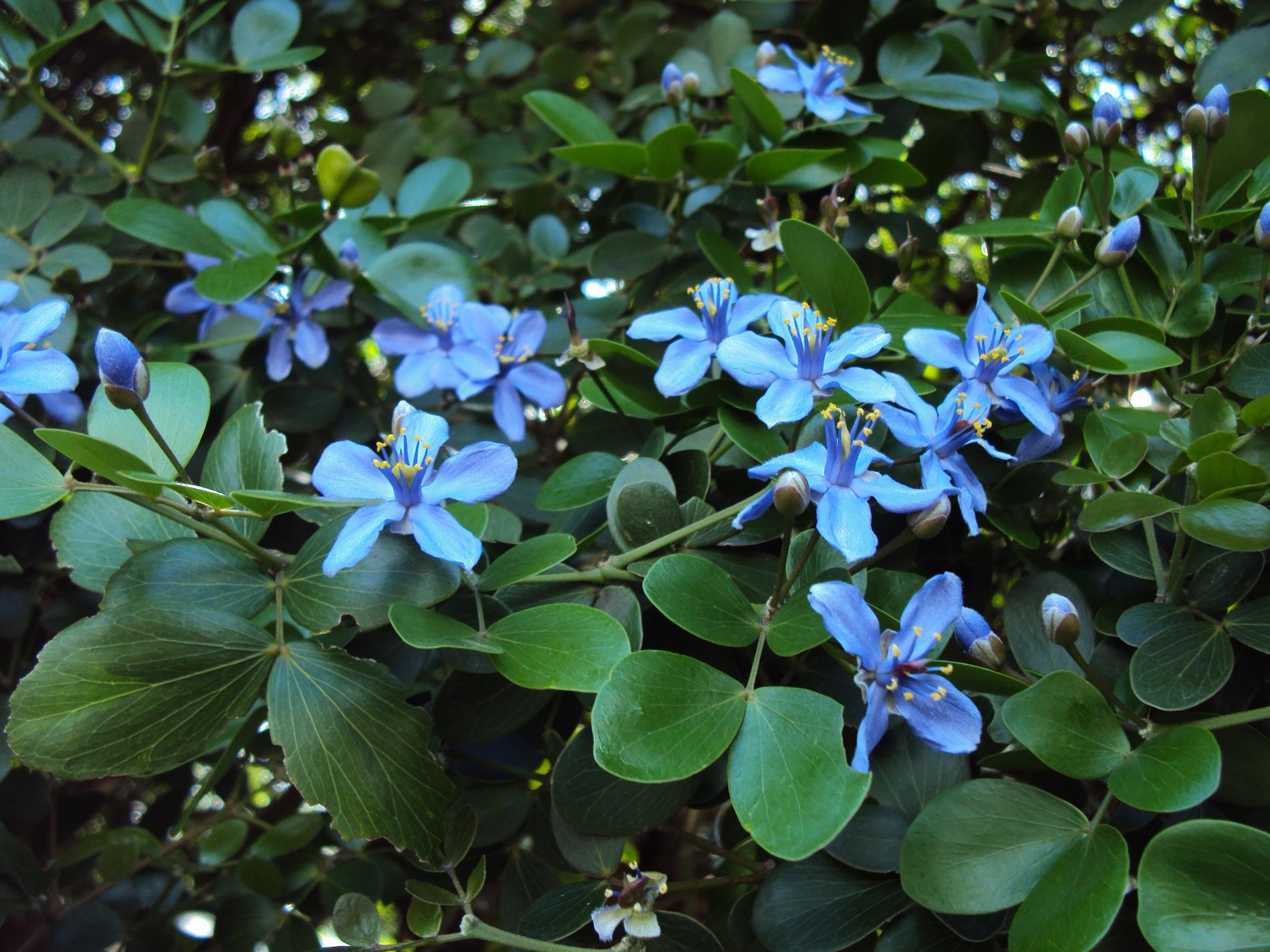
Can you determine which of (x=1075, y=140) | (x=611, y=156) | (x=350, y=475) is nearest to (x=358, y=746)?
(x=350, y=475)

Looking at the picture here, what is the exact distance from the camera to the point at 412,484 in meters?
0.79

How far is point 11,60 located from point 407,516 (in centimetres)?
116

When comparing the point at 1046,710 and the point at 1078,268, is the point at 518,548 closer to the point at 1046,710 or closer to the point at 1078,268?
the point at 1046,710

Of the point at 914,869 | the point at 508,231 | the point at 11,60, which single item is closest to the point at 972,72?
the point at 508,231

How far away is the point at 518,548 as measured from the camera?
808 mm

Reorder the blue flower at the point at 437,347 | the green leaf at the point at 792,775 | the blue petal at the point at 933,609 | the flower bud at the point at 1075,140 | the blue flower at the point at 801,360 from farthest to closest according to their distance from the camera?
1. the blue flower at the point at 437,347
2. the flower bud at the point at 1075,140
3. the blue flower at the point at 801,360
4. the blue petal at the point at 933,609
5. the green leaf at the point at 792,775

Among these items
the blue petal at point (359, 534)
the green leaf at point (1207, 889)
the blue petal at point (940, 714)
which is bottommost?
the green leaf at point (1207, 889)

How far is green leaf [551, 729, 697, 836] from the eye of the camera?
2.54ft

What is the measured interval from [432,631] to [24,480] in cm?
39

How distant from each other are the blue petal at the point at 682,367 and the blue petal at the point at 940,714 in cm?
34

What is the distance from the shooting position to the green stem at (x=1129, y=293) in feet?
3.09

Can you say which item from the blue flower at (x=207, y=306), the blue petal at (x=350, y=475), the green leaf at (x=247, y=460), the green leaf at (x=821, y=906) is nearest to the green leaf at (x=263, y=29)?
the blue flower at (x=207, y=306)

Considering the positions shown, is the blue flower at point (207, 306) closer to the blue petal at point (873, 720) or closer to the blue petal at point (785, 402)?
the blue petal at point (785, 402)

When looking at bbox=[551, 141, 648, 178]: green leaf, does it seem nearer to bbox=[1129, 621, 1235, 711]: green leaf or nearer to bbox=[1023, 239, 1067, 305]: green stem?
bbox=[1023, 239, 1067, 305]: green stem
